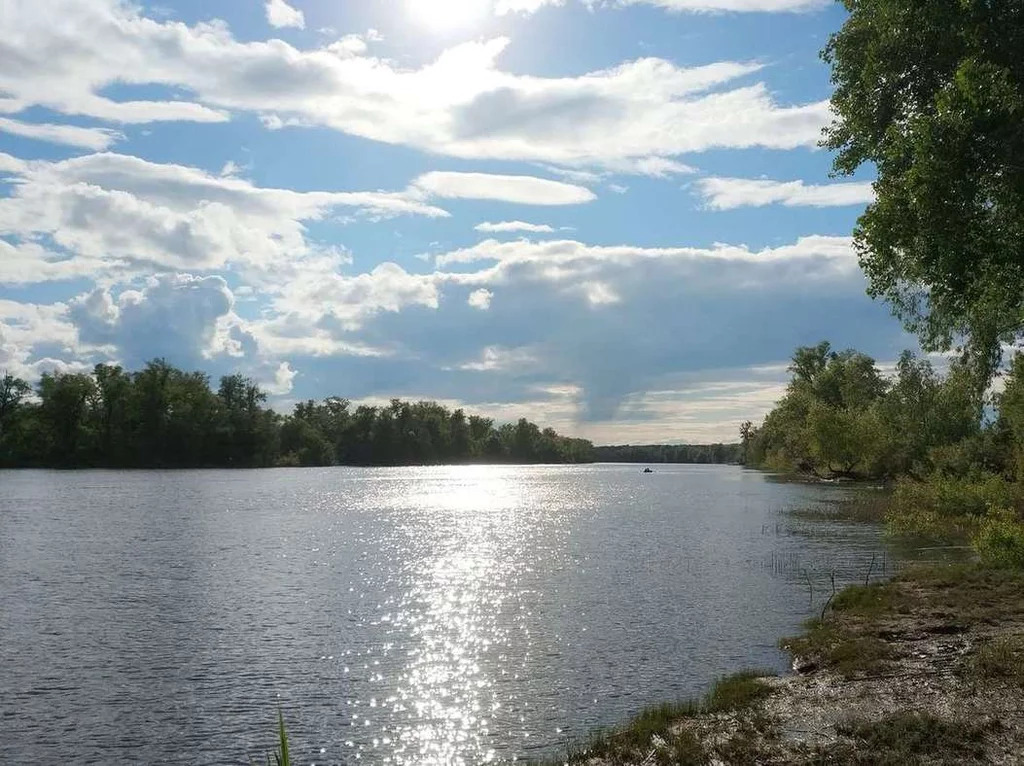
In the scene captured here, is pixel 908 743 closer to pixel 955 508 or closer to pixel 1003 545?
pixel 1003 545

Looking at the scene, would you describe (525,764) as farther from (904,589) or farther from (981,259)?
(904,589)

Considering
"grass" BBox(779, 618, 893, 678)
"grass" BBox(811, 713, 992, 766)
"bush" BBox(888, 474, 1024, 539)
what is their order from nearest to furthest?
"grass" BBox(811, 713, 992, 766)
"grass" BBox(779, 618, 893, 678)
"bush" BBox(888, 474, 1024, 539)

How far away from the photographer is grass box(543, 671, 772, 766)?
46.0ft

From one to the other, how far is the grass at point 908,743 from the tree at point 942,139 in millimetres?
9794

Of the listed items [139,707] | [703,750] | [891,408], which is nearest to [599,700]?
[703,750]

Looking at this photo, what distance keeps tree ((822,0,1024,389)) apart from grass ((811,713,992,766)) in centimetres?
979

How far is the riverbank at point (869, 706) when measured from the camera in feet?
43.6

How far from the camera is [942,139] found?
18.2 meters

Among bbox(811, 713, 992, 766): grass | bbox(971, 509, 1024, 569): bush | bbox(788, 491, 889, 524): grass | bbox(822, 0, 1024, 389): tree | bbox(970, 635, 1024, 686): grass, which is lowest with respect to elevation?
bbox(788, 491, 889, 524): grass

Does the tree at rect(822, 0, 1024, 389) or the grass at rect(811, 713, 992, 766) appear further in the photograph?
the tree at rect(822, 0, 1024, 389)

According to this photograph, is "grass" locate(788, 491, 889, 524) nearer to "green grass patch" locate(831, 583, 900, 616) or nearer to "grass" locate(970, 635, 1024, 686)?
"green grass patch" locate(831, 583, 900, 616)

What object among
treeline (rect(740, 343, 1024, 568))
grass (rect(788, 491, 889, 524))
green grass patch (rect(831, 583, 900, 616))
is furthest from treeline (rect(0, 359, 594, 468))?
green grass patch (rect(831, 583, 900, 616))

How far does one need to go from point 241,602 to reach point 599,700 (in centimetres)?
1671

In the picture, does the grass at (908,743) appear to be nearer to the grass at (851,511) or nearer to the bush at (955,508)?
the bush at (955,508)
